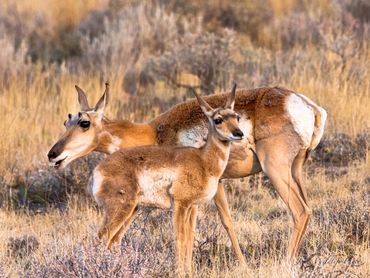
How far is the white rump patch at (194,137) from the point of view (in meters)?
8.05

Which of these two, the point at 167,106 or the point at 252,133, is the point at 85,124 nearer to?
the point at 252,133

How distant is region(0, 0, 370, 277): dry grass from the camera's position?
25.2 ft

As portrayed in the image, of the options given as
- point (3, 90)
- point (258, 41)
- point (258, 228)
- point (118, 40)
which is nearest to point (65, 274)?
point (258, 228)

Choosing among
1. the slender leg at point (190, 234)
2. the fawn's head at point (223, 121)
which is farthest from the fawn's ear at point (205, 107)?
the slender leg at point (190, 234)

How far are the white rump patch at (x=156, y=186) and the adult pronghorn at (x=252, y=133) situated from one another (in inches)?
33.2

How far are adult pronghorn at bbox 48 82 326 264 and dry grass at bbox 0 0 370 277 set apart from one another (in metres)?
0.62

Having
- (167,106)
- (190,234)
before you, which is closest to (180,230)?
(190,234)

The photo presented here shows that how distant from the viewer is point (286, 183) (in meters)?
8.03

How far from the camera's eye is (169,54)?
15.3m

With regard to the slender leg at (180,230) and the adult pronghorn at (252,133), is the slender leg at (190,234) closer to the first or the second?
the slender leg at (180,230)

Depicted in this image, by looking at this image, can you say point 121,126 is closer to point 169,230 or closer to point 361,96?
point 169,230

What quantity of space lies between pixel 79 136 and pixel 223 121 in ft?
4.34

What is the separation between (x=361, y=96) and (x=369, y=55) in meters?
2.19

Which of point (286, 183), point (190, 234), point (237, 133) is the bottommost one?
point (190, 234)
